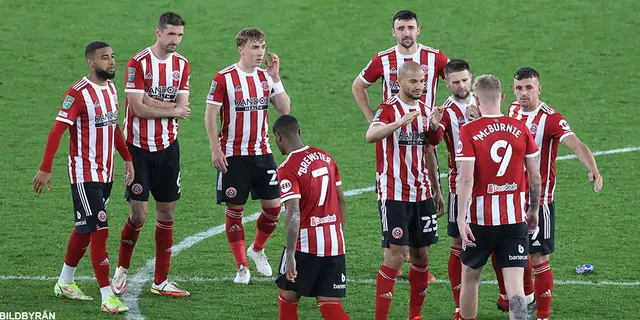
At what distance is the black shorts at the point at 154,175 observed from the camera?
32.0 ft

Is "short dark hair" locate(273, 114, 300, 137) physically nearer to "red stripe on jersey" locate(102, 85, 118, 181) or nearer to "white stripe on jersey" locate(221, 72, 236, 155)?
"red stripe on jersey" locate(102, 85, 118, 181)

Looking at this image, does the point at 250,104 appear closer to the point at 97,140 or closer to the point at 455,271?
the point at 97,140

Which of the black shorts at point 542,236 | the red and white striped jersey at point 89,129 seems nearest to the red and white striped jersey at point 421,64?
the black shorts at point 542,236

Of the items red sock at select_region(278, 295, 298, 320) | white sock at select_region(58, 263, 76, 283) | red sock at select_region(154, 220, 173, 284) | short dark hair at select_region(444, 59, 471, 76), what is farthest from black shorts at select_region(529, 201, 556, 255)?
white sock at select_region(58, 263, 76, 283)

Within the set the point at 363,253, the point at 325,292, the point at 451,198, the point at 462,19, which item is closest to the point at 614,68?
the point at 462,19

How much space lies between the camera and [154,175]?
9.84 m

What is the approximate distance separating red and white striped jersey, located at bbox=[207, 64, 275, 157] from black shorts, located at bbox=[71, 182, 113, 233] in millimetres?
1479

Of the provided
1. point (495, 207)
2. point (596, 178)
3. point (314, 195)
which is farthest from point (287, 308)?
point (596, 178)

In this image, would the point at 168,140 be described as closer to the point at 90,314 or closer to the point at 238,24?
the point at 90,314

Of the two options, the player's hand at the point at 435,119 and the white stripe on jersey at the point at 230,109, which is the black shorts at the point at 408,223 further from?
the white stripe on jersey at the point at 230,109

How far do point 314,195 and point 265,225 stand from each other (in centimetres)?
281

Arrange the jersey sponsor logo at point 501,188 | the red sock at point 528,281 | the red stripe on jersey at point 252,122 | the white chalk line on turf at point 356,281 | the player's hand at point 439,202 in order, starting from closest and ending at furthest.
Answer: the jersey sponsor logo at point 501,188 → the player's hand at point 439,202 → the red sock at point 528,281 → the white chalk line on turf at point 356,281 → the red stripe on jersey at point 252,122

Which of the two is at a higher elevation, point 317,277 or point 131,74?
point 131,74

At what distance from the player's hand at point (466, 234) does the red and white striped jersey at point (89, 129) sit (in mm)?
3295
